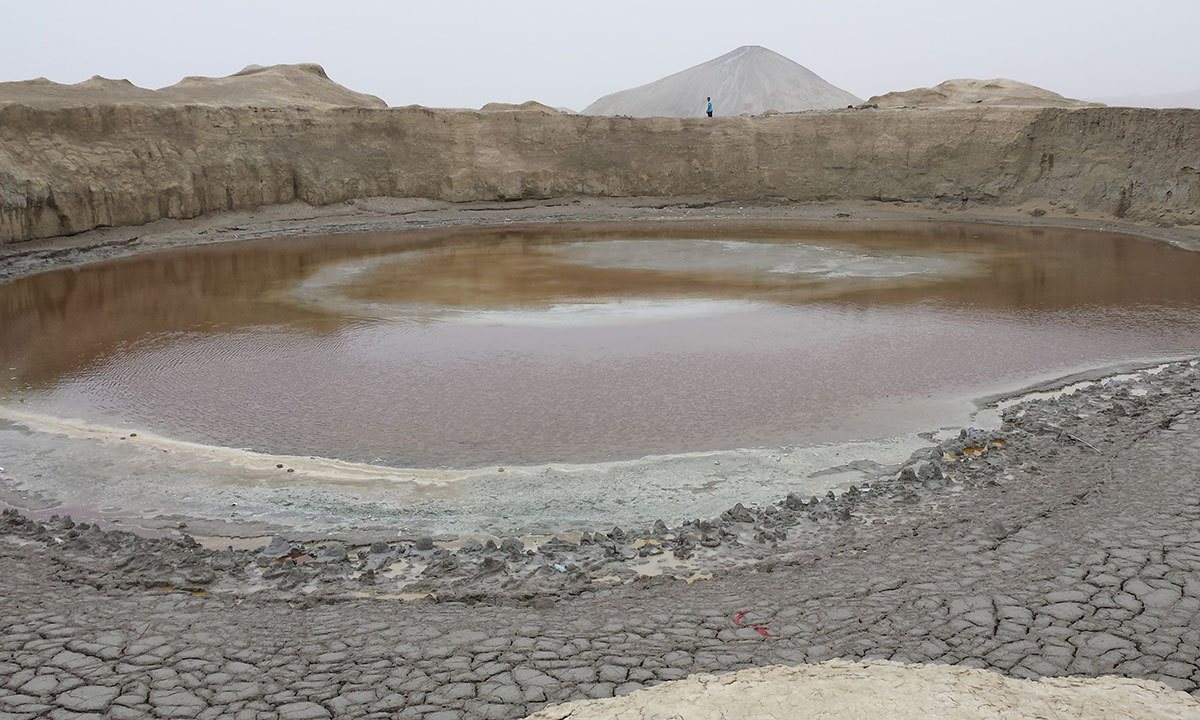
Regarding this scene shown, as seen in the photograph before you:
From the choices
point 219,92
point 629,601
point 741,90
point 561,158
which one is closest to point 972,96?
point 561,158

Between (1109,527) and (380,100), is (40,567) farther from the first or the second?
(380,100)

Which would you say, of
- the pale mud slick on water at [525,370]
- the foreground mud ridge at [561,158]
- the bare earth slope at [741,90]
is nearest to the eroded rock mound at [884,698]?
the pale mud slick on water at [525,370]

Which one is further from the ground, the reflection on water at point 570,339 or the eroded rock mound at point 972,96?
the eroded rock mound at point 972,96

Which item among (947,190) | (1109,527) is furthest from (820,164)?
(1109,527)

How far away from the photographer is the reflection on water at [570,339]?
10047 millimetres

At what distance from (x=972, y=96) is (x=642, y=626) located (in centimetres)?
3730

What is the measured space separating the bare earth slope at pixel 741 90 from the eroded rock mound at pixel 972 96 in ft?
145

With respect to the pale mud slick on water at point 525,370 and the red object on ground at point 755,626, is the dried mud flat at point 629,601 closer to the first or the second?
the red object on ground at point 755,626

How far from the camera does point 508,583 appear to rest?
614cm

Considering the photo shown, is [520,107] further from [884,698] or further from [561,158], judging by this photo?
[884,698]

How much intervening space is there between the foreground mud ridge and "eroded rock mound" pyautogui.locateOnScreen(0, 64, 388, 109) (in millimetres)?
972

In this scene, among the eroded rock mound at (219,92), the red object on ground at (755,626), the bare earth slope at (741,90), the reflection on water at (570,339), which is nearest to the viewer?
the red object on ground at (755,626)

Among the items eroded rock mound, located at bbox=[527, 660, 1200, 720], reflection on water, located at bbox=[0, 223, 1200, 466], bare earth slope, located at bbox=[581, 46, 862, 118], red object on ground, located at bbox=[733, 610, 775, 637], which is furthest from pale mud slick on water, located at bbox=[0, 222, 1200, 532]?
bare earth slope, located at bbox=[581, 46, 862, 118]

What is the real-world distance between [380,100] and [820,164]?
66.5ft
